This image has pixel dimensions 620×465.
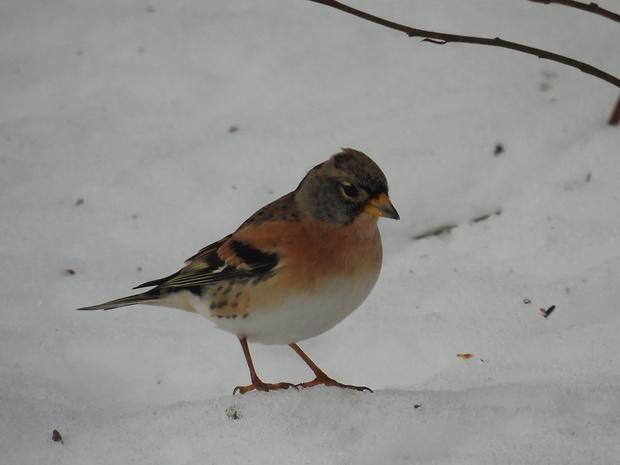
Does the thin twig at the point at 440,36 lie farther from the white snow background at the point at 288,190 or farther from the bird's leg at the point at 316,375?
the bird's leg at the point at 316,375

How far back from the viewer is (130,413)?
3.37m

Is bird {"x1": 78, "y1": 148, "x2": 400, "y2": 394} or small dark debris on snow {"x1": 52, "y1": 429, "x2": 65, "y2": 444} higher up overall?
bird {"x1": 78, "y1": 148, "x2": 400, "y2": 394}

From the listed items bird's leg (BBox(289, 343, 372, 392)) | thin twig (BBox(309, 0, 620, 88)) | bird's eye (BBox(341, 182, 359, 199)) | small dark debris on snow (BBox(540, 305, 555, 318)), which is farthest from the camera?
small dark debris on snow (BBox(540, 305, 555, 318))

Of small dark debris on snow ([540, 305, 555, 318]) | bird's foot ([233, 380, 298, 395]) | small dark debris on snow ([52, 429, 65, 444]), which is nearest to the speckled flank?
bird's foot ([233, 380, 298, 395])

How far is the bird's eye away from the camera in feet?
10.9

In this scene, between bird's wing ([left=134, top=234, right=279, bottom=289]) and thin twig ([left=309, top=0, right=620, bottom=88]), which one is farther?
bird's wing ([left=134, top=234, right=279, bottom=289])

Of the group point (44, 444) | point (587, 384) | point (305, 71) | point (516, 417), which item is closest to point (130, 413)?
point (44, 444)

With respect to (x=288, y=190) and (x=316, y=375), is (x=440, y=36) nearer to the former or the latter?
(x=316, y=375)

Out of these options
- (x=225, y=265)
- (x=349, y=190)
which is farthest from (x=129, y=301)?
(x=349, y=190)

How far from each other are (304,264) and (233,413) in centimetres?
60

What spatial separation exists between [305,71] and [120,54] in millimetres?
1209

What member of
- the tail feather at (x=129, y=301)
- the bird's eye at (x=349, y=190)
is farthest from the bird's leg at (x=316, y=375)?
the bird's eye at (x=349, y=190)

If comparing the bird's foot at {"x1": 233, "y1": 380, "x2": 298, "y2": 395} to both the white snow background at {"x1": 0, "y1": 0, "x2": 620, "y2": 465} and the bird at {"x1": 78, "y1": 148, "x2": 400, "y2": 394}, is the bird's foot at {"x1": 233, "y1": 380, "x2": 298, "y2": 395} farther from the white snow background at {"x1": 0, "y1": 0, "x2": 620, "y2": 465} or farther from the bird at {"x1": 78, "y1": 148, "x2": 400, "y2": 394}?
the white snow background at {"x1": 0, "y1": 0, "x2": 620, "y2": 465}

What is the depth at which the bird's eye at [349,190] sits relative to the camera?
3334 mm
